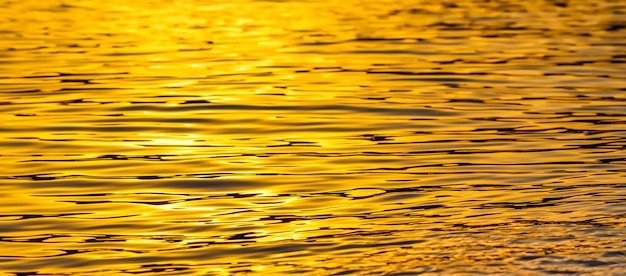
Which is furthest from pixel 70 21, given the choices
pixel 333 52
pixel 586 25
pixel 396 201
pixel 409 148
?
pixel 396 201

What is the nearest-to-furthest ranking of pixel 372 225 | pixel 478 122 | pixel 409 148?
pixel 372 225 → pixel 409 148 → pixel 478 122

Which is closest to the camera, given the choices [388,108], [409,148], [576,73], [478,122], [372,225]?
[372,225]

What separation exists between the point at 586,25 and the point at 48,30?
34.7 feet

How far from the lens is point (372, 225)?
→ 8.69 metres

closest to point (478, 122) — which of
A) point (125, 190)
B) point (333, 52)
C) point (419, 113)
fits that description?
point (419, 113)

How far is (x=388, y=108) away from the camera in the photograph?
14523 millimetres

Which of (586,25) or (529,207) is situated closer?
(529,207)

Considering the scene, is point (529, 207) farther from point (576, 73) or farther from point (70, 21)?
point (70, 21)

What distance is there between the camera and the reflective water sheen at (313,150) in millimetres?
7996

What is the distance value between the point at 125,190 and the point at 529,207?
3386 millimetres

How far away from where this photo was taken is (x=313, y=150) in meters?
12.1

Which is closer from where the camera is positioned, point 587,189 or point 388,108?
point 587,189

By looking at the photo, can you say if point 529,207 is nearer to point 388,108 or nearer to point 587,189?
point 587,189

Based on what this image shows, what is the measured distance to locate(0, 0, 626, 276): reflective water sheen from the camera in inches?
315
